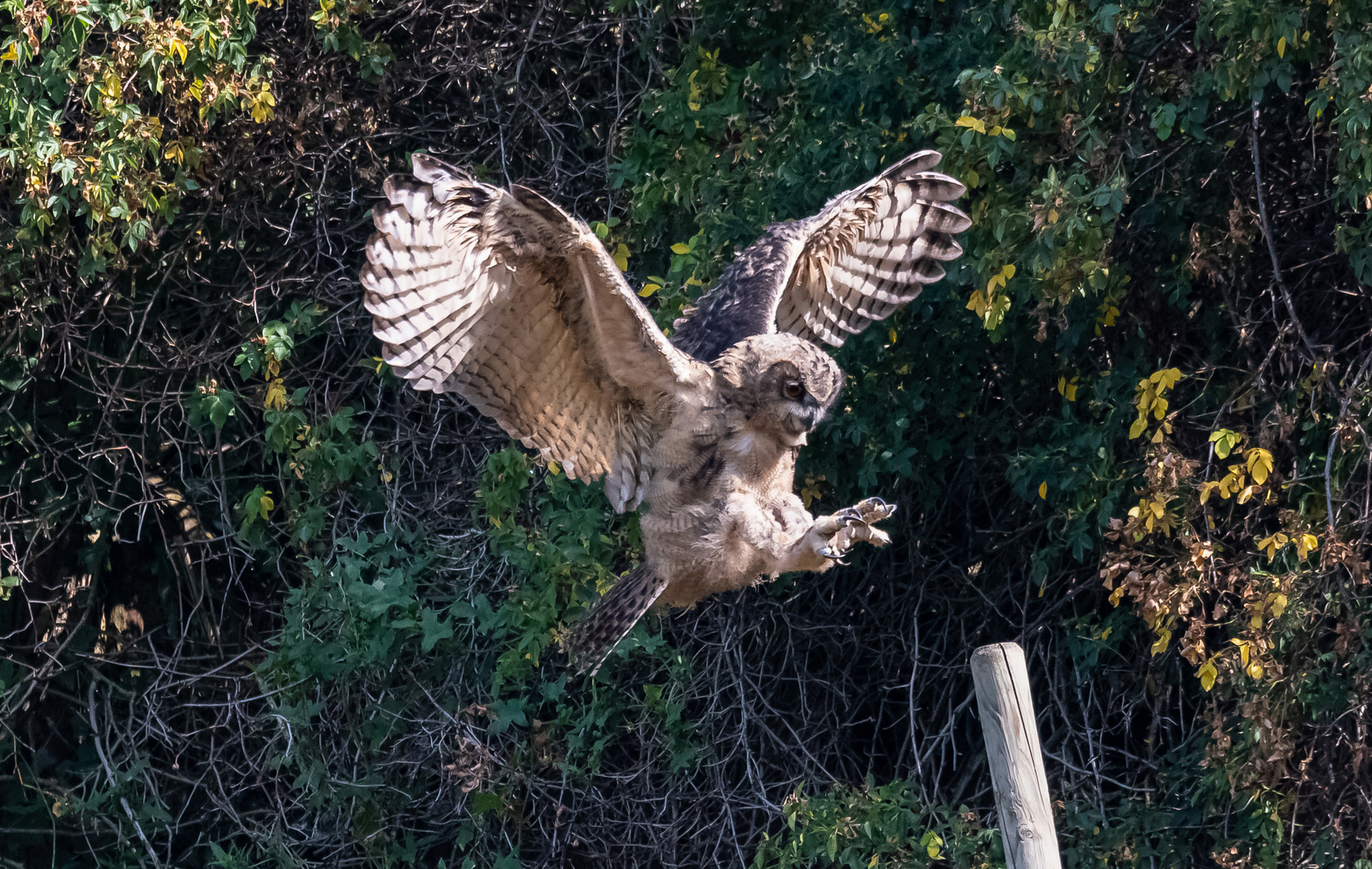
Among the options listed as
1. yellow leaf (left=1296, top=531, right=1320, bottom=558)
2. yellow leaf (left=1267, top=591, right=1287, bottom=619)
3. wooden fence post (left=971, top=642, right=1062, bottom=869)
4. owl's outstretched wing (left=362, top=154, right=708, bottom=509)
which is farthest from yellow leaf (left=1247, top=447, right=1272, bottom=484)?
owl's outstretched wing (left=362, top=154, right=708, bottom=509)

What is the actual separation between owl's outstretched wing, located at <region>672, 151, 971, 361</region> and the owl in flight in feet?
0.07

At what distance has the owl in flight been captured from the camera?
2562mm

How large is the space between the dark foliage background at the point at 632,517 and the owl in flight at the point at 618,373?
1.08 metres

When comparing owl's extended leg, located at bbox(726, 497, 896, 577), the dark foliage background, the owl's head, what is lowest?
the dark foliage background

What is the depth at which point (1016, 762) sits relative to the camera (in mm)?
2543

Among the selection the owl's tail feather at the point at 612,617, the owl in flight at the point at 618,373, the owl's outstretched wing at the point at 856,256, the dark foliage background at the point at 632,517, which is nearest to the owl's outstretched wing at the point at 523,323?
the owl in flight at the point at 618,373

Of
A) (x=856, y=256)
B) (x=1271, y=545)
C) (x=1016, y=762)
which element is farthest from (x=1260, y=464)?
(x=1016, y=762)

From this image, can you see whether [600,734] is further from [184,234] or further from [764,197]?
[184,234]

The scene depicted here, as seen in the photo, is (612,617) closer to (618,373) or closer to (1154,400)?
(618,373)

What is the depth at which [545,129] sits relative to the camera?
17.2ft

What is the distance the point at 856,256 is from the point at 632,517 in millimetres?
1285

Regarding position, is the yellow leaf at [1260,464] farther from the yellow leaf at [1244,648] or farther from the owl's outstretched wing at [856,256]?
the owl's outstretched wing at [856,256]

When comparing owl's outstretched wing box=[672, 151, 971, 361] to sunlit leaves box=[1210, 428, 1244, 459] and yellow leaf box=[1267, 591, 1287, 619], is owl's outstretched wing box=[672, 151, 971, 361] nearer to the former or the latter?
sunlit leaves box=[1210, 428, 1244, 459]

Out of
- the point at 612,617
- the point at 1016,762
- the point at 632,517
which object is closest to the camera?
the point at 1016,762
